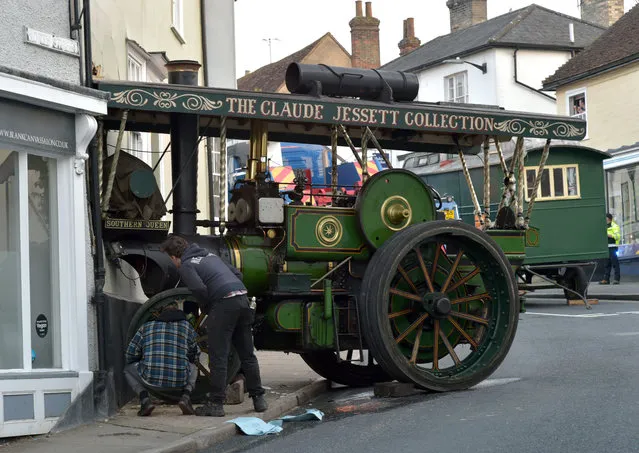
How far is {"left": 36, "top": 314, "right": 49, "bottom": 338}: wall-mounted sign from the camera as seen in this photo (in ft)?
30.0

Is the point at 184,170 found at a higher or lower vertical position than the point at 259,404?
higher

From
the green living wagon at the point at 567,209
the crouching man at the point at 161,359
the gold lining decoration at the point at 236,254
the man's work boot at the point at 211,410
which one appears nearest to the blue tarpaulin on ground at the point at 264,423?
the man's work boot at the point at 211,410

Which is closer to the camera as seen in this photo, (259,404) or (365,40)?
(259,404)

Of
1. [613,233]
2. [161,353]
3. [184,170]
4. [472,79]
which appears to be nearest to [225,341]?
[161,353]

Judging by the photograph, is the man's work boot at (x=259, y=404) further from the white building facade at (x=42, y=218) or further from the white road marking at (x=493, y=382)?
the white road marking at (x=493, y=382)

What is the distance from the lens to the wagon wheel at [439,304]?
34.1 ft

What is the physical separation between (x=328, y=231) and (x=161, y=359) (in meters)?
2.02

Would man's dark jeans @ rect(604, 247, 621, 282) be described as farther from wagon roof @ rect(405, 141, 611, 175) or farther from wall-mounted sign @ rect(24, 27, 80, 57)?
wall-mounted sign @ rect(24, 27, 80, 57)

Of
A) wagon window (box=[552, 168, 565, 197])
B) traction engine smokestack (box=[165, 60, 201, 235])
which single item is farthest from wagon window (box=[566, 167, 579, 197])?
traction engine smokestack (box=[165, 60, 201, 235])

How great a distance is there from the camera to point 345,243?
35.6 ft

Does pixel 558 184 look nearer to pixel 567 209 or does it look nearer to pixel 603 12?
pixel 567 209

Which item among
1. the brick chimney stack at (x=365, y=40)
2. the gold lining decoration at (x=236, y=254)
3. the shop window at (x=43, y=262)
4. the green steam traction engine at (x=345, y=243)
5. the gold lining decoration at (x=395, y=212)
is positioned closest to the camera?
the shop window at (x=43, y=262)

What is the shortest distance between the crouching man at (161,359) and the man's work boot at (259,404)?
1.72ft

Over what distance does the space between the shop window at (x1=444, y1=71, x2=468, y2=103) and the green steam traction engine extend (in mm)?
31001
